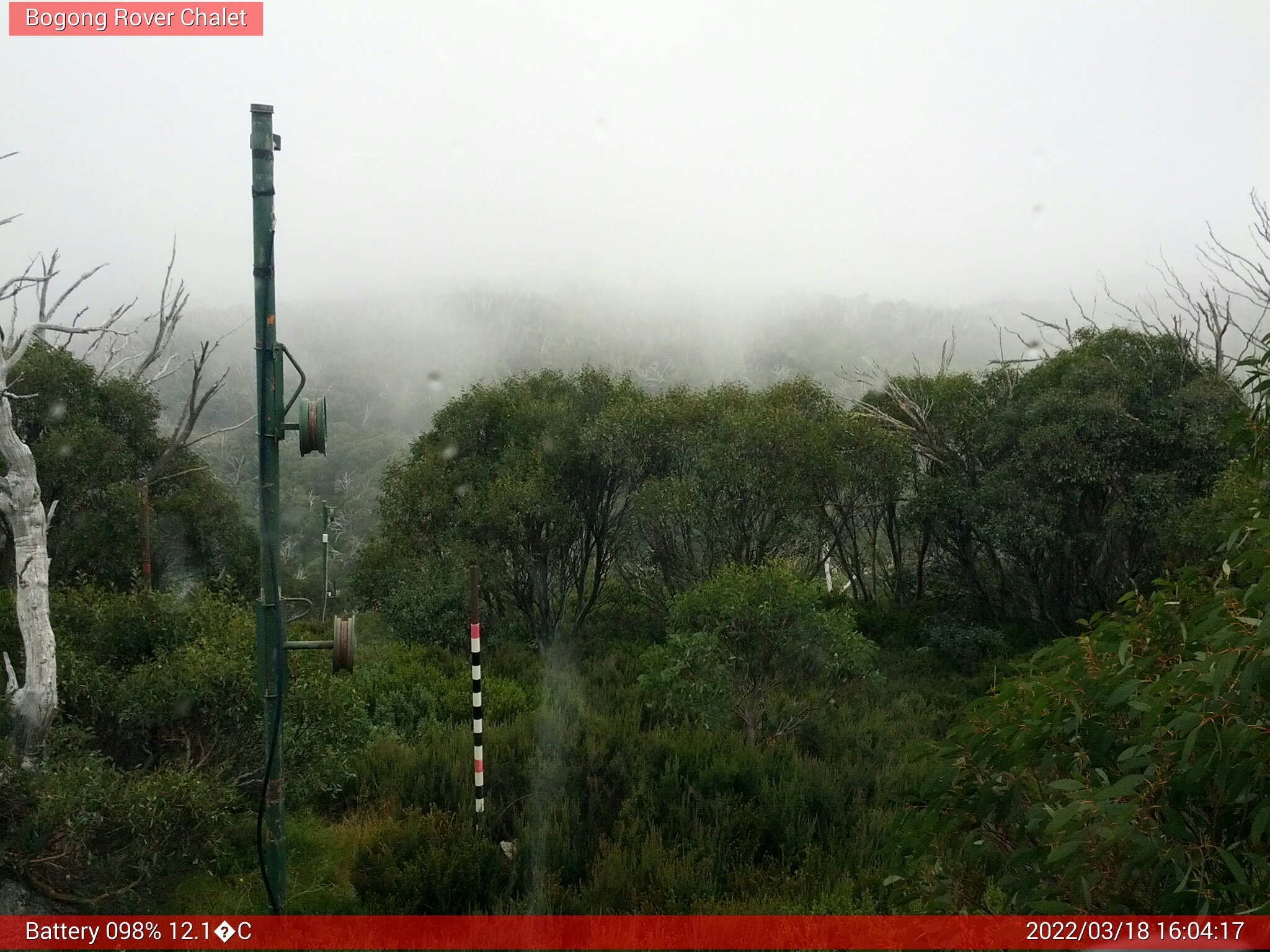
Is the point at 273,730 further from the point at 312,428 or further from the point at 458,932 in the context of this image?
the point at 458,932

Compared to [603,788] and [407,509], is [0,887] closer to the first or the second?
[603,788]

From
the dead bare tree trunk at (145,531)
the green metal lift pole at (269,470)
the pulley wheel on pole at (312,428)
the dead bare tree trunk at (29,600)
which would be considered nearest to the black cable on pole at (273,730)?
the green metal lift pole at (269,470)

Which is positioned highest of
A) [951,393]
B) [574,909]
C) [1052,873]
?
[951,393]

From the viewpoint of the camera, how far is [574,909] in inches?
248

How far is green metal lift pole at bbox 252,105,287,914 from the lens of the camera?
4348 mm

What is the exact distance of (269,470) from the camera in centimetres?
443

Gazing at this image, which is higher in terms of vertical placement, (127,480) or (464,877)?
(127,480)

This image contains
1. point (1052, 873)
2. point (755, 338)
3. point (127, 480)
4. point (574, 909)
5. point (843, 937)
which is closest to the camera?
point (1052, 873)

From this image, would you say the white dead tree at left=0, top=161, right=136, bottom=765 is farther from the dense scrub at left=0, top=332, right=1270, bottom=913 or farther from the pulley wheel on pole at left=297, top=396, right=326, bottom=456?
the pulley wheel on pole at left=297, top=396, right=326, bottom=456

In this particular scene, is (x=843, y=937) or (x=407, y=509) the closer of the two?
(x=843, y=937)

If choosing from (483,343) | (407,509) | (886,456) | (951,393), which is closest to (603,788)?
(407,509)

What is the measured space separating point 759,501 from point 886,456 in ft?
10.8

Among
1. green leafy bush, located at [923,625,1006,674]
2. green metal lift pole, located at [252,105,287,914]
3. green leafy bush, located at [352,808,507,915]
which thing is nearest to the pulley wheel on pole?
green metal lift pole, located at [252,105,287,914]

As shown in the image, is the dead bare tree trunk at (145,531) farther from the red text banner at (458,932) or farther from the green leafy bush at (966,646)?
the green leafy bush at (966,646)
